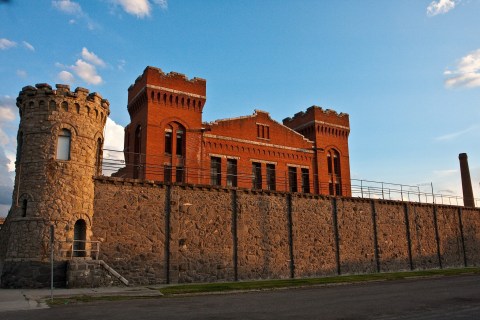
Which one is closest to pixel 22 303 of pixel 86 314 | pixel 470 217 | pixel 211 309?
pixel 86 314

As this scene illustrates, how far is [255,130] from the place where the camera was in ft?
115

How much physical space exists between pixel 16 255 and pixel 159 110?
569 inches

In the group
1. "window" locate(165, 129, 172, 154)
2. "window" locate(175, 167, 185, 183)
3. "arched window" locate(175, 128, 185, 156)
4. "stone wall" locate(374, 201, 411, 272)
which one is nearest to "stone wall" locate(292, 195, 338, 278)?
"stone wall" locate(374, 201, 411, 272)

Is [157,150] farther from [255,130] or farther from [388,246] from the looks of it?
[388,246]

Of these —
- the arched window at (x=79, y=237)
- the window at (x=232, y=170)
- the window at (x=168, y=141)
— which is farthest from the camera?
the window at (x=232, y=170)

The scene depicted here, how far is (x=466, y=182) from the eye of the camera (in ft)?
155

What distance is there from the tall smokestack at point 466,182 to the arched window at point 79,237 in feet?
133

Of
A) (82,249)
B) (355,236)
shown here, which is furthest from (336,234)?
(82,249)

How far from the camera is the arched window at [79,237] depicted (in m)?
19.8

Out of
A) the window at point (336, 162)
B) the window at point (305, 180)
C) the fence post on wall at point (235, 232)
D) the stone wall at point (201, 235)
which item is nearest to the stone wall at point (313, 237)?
the fence post on wall at point (235, 232)

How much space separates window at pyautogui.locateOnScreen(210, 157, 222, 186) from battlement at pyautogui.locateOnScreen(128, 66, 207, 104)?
15.9 ft

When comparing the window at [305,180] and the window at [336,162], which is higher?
the window at [336,162]

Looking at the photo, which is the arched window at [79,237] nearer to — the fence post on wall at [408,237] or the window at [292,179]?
the window at [292,179]

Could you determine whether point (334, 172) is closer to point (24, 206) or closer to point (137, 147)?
point (137, 147)
